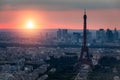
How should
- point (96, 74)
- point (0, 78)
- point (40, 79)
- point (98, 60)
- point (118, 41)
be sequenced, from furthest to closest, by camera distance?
point (118, 41) → point (98, 60) → point (96, 74) → point (40, 79) → point (0, 78)

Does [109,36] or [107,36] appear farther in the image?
[107,36]

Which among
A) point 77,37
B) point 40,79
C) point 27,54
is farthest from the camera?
point 77,37

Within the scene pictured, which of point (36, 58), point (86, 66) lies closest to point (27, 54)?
point (36, 58)

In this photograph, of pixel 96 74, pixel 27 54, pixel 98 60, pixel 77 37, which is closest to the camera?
pixel 96 74

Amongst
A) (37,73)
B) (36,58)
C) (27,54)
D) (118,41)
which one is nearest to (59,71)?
(37,73)

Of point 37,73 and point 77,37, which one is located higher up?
point 77,37

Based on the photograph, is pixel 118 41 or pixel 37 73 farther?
pixel 118 41

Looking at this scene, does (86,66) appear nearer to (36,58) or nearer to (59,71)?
(59,71)

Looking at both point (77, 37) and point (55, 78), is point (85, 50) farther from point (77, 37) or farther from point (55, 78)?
point (77, 37)

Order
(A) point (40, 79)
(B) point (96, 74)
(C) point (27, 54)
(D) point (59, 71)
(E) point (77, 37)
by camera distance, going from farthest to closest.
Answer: (E) point (77, 37)
(C) point (27, 54)
(D) point (59, 71)
(B) point (96, 74)
(A) point (40, 79)
